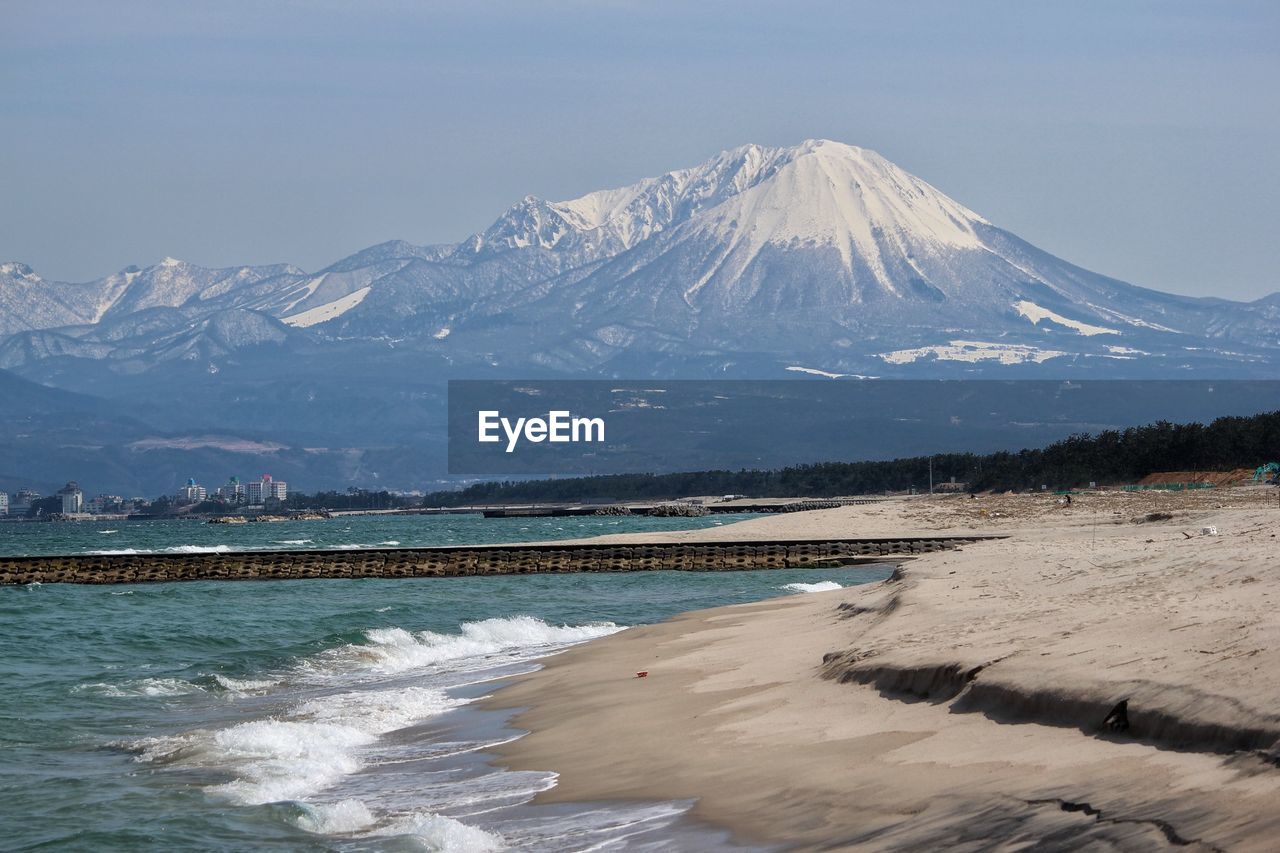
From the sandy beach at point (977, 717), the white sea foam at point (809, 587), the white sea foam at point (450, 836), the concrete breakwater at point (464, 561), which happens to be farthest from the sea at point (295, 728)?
the concrete breakwater at point (464, 561)

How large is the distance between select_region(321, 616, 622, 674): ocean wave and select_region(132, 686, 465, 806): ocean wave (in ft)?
23.0

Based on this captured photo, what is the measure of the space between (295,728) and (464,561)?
4831 cm

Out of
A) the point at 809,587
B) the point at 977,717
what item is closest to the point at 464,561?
the point at 809,587

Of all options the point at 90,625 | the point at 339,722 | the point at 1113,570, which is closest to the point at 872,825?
the point at 339,722

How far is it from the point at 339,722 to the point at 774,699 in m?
6.83

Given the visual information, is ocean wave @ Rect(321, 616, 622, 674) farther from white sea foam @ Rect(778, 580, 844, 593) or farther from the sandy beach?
white sea foam @ Rect(778, 580, 844, 593)

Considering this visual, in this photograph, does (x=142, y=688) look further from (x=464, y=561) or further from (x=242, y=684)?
(x=464, y=561)

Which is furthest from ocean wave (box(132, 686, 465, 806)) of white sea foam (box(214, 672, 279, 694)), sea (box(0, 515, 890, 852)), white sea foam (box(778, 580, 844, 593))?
white sea foam (box(778, 580, 844, 593))

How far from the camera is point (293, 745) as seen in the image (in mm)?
20422

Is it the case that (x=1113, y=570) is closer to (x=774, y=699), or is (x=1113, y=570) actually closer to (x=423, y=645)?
(x=774, y=699)

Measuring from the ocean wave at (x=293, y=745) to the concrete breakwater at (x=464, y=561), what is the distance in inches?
1684

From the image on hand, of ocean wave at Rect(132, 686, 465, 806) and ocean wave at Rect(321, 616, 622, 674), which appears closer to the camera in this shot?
ocean wave at Rect(132, 686, 465, 806)

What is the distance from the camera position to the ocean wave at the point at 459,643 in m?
33.1

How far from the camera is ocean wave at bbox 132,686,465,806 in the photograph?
714 inches
